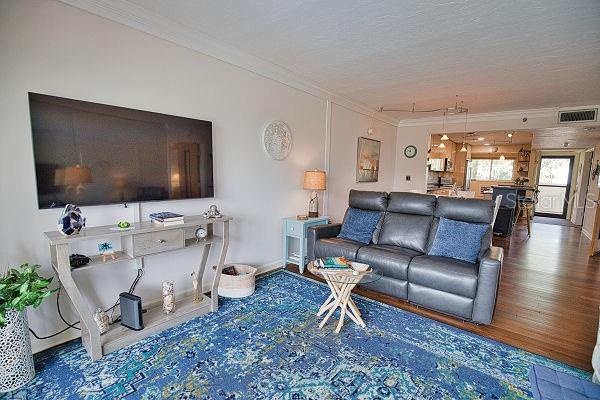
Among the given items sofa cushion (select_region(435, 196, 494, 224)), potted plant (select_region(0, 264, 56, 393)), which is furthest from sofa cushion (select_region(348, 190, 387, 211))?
potted plant (select_region(0, 264, 56, 393))

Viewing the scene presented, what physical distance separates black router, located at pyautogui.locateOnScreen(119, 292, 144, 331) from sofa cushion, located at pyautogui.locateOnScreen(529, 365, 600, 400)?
236cm

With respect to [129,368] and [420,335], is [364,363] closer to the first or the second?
[420,335]

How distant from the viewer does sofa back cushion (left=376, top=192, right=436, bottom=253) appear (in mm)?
3161

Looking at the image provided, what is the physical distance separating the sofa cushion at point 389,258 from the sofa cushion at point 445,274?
0.24 ft

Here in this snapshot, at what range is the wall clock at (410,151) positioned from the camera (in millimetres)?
6137

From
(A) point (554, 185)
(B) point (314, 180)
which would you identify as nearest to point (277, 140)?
(B) point (314, 180)

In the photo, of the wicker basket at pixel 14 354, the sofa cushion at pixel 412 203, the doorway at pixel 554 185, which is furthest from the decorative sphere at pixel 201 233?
the doorway at pixel 554 185

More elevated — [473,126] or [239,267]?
[473,126]

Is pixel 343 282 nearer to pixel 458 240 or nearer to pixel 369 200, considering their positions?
pixel 458 240

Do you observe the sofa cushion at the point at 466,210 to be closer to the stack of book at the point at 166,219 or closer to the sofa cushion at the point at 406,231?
the sofa cushion at the point at 406,231

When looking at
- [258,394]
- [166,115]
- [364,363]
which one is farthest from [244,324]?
[166,115]

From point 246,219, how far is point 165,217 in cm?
118

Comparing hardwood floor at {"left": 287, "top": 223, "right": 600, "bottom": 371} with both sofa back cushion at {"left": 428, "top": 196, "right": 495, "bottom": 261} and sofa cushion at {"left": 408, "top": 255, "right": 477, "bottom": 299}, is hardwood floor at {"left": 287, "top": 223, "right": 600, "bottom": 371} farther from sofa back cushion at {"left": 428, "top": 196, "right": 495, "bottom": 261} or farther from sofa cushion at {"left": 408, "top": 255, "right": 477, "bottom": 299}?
sofa back cushion at {"left": 428, "top": 196, "right": 495, "bottom": 261}

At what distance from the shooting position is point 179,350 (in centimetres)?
200
